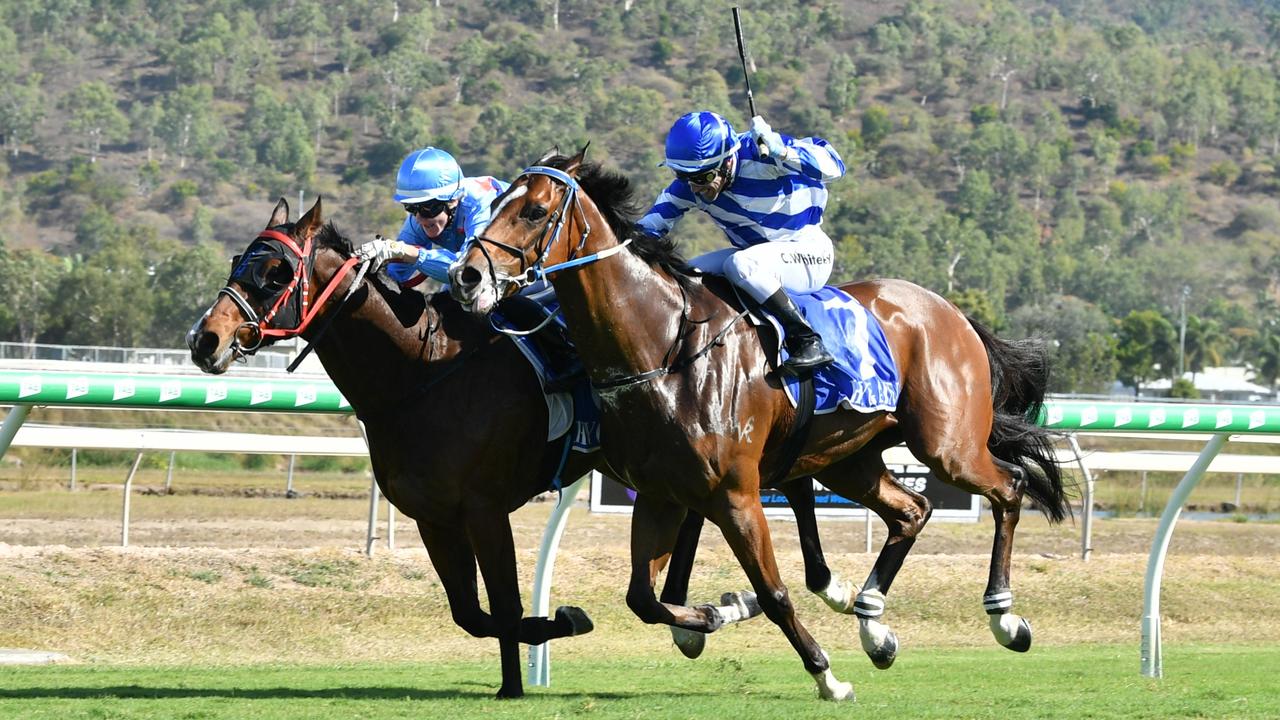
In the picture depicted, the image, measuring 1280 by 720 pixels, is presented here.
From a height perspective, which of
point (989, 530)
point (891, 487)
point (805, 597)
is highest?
point (891, 487)

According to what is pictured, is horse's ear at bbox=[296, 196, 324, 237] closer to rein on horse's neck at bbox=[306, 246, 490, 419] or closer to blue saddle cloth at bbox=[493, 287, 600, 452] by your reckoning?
rein on horse's neck at bbox=[306, 246, 490, 419]

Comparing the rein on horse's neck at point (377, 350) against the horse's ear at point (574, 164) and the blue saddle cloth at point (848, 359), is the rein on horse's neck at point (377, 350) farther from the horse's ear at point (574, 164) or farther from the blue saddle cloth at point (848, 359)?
the blue saddle cloth at point (848, 359)

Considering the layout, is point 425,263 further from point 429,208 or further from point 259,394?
point 259,394

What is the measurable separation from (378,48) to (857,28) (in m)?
53.8

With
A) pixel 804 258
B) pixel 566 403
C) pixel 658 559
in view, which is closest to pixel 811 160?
pixel 804 258

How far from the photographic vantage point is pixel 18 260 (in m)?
87.4

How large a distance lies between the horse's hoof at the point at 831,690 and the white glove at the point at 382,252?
241 cm

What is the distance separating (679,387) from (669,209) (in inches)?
45.6

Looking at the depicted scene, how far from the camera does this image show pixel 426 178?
728cm

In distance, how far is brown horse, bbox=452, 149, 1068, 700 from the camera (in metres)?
6.37

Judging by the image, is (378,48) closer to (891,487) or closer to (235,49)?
(235,49)

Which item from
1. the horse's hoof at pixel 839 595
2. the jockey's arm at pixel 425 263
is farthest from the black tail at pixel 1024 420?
the jockey's arm at pixel 425 263

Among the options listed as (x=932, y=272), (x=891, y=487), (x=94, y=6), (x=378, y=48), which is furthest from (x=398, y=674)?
(x=94, y=6)

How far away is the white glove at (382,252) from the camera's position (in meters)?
7.00
